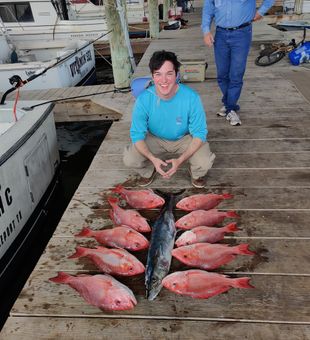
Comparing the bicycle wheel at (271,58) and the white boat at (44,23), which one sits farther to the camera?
the white boat at (44,23)

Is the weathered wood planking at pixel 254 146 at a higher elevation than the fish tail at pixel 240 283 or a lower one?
higher


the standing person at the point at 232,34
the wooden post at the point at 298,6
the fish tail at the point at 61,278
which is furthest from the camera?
the wooden post at the point at 298,6

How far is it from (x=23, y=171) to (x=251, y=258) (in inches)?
110

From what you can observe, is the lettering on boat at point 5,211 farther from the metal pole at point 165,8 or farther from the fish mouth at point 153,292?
the metal pole at point 165,8

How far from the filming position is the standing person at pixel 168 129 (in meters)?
3.16

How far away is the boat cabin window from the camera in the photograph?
1363 cm

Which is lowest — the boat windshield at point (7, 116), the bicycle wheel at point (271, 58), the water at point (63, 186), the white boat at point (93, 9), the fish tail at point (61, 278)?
the water at point (63, 186)

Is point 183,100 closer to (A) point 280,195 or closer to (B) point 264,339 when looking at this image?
(A) point 280,195

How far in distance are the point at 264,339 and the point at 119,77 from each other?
561 cm

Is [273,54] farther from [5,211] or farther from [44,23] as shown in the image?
[44,23]

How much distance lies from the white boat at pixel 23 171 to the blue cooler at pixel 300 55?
5.48 m

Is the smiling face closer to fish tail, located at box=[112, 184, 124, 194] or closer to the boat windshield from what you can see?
fish tail, located at box=[112, 184, 124, 194]

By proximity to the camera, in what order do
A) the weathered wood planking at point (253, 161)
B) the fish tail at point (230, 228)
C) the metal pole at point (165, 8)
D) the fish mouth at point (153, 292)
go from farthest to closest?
the metal pole at point (165, 8) < the weathered wood planking at point (253, 161) < the fish tail at point (230, 228) < the fish mouth at point (153, 292)

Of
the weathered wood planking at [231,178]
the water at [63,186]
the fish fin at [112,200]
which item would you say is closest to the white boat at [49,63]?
the water at [63,186]
